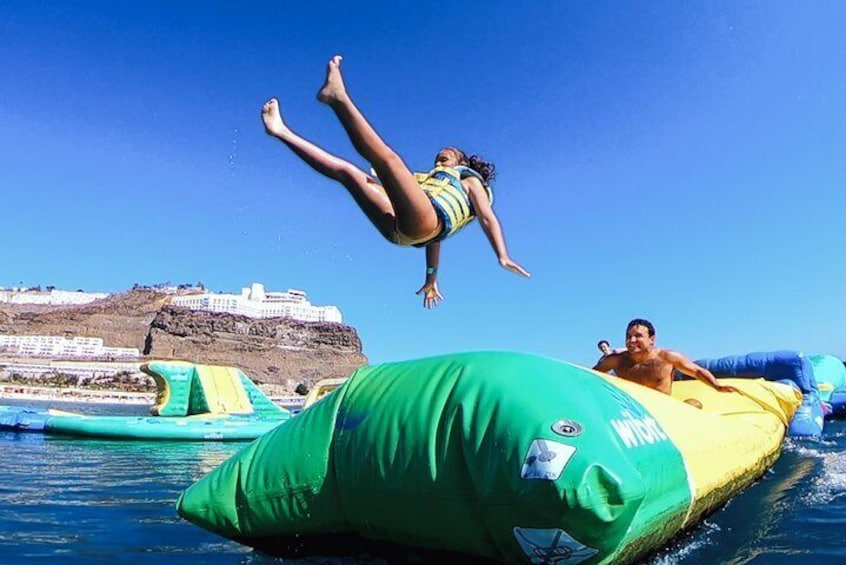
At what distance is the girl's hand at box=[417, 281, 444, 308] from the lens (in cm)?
366

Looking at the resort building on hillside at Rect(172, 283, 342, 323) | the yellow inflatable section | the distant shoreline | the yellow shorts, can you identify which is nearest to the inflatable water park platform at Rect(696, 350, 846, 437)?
the yellow inflatable section

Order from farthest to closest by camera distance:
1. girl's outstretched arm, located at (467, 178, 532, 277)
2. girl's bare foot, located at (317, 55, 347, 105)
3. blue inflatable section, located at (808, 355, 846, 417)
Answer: blue inflatable section, located at (808, 355, 846, 417)
girl's outstretched arm, located at (467, 178, 532, 277)
girl's bare foot, located at (317, 55, 347, 105)

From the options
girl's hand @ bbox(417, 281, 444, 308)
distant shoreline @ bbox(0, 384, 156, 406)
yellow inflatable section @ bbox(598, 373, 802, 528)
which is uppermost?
girl's hand @ bbox(417, 281, 444, 308)

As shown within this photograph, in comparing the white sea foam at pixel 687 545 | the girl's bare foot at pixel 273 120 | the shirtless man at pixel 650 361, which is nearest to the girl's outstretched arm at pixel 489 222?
the girl's bare foot at pixel 273 120

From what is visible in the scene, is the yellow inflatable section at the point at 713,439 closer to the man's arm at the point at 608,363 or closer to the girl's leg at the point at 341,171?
the man's arm at the point at 608,363

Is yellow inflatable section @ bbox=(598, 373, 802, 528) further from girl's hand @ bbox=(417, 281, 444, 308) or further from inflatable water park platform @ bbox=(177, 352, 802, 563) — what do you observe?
girl's hand @ bbox=(417, 281, 444, 308)

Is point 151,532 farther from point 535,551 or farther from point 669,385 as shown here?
point 669,385

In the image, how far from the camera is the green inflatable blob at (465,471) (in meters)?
2.08

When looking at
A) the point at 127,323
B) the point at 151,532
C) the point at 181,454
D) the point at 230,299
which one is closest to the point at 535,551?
the point at 151,532

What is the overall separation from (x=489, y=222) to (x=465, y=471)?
1377mm

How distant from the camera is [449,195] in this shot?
306 cm

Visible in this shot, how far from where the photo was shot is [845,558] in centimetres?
297

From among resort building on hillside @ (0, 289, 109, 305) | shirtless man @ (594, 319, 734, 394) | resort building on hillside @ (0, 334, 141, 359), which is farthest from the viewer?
resort building on hillside @ (0, 289, 109, 305)

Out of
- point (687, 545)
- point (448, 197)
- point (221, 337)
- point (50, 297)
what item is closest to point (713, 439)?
point (687, 545)
